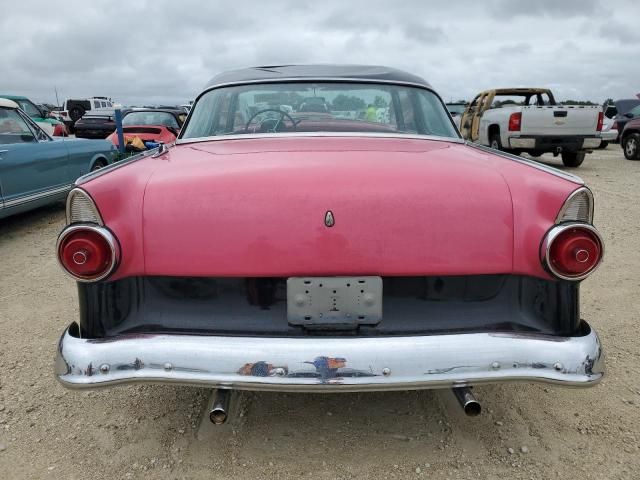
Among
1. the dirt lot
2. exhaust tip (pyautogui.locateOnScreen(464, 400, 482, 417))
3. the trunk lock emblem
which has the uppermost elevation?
the trunk lock emblem

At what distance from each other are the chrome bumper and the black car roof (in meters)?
1.86

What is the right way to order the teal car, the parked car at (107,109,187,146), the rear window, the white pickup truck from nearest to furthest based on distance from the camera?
the rear window < the teal car < the parked car at (107,109,187,146) < the white pickup truck

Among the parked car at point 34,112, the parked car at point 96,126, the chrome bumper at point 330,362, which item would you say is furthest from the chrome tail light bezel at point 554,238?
the parked car at point 96,126

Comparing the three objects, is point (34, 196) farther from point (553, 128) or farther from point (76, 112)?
point (76, 112)

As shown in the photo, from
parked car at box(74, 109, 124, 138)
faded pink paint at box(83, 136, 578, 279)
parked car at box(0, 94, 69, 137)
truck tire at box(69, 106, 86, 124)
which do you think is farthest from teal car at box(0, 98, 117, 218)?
truck tire at box(69, 106, 86, 124)

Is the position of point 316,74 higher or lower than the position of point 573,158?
higher

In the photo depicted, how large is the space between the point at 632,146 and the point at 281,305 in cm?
1378

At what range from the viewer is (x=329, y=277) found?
1.77 metres

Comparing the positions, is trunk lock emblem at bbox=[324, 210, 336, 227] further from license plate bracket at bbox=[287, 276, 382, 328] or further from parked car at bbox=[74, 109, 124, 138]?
parked car at bbox=[74, 109, 124, 138]

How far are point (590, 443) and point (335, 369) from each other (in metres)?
1.28

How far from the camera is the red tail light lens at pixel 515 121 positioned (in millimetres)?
10396

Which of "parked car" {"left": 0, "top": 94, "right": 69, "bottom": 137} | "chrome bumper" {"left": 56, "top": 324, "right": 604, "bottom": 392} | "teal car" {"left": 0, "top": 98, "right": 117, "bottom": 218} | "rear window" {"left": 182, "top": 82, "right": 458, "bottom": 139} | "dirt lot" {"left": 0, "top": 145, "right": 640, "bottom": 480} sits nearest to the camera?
"chrome bumper" {"left": 56, "top": 324, "right": 604, "bottom": 392}

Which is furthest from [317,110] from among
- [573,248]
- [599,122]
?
[599,122]

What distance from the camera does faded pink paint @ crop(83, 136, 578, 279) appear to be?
1754 mm
